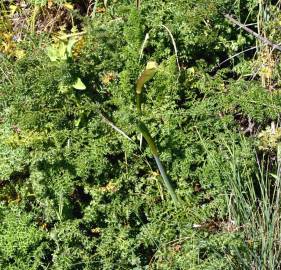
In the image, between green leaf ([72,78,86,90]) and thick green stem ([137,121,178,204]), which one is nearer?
thick green stem ([137,121,178,204])

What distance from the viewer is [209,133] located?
305 cm

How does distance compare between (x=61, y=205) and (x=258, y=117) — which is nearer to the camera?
(x=61, y=205)

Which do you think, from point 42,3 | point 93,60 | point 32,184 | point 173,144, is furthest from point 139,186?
point 42,3

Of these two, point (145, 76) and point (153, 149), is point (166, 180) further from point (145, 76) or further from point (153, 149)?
point (145, 76)

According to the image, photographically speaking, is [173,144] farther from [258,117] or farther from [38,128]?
[38,128]

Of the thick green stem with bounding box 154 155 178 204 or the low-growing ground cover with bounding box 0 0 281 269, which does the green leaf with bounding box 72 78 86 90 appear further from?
the thick green stem with bounding box 154 155 178 204

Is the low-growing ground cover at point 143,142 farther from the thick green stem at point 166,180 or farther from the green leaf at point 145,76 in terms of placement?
the green leaf at point 145,76

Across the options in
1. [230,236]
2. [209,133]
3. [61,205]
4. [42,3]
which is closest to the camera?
[230,236]

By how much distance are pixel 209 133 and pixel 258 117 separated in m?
0.26

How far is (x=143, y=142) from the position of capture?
3080 mm

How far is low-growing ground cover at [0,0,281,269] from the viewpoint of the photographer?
9.11 ft

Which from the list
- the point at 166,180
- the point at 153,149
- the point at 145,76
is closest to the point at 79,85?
the point at 145,76

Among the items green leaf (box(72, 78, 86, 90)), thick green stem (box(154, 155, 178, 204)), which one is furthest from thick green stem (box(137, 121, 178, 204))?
green leaf (box(72, 78, 86, 90))

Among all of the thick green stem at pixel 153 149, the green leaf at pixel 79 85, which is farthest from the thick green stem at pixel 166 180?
the green leaf at pixel 79 85
